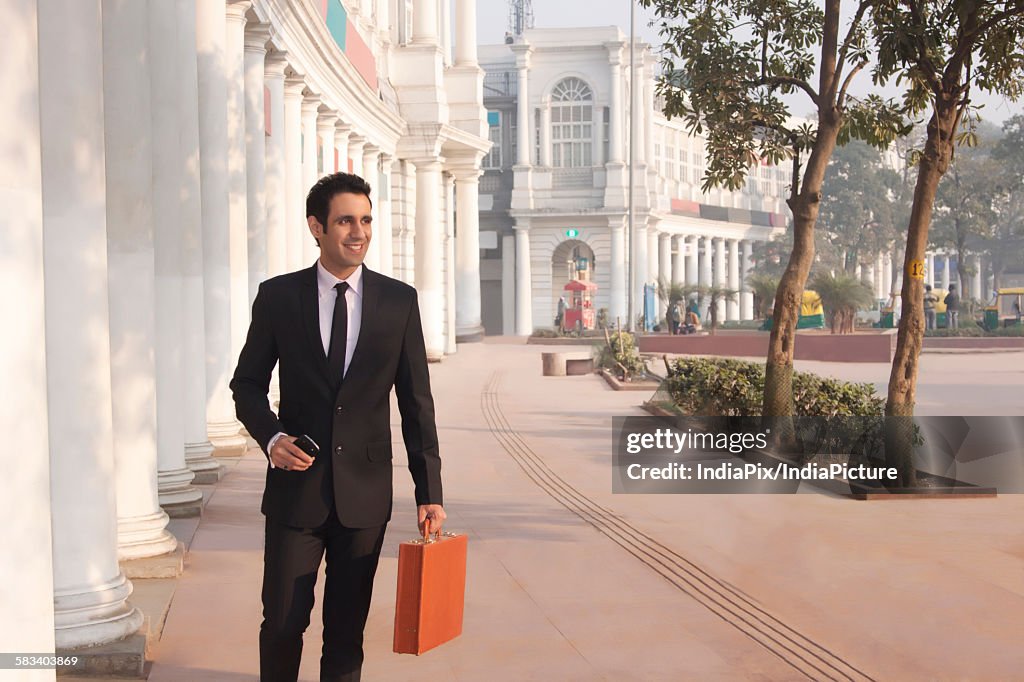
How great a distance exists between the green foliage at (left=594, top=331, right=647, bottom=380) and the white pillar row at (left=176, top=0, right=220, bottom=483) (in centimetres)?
1674

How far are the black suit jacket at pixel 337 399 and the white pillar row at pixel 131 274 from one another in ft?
12.4

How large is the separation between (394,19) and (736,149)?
74.1 feet

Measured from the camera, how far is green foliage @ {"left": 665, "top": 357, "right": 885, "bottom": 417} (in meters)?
15.7

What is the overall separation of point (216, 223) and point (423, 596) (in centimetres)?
1016

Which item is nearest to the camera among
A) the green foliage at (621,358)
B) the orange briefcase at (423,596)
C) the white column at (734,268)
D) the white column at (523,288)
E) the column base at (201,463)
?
the orange briefcase at (423,596)

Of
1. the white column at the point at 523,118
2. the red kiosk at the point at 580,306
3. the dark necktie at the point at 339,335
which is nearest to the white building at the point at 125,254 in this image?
the dark necktie at the point at 339,335

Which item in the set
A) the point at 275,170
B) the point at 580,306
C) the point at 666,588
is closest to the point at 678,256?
the point at 580,306

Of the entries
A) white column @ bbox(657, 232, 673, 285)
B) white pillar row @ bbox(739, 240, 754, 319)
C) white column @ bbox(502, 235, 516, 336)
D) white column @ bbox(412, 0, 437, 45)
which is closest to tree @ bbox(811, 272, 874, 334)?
white column @ bbox(412, 0, 437, 45)

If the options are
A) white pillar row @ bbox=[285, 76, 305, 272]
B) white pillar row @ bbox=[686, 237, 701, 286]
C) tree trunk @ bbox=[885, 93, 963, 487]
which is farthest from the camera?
white pillar row @ bbox=[686, 237, 701, 286]

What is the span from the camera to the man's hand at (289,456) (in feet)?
14.6

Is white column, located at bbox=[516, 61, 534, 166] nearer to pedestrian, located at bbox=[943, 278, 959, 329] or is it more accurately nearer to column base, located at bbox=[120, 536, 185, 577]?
pedestrian, located at bbox=[943, 278, 959, 329]

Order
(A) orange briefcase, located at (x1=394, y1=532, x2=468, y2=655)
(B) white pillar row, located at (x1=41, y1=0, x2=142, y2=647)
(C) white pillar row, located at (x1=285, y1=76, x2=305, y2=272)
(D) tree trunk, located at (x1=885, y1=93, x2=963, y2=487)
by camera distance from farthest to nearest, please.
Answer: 1. (C) white pillar row, located at (x1=285, y1=76, x2=305, y2=272)
2. (D) tree trunk, located at (x1=885, y1=93, x2=963, y2=487)
3. (B) white pillar row, located at (x1=41, y1=0, x2=142, y2=647)
4. (A) orange briefcase, located at (x1=394, y1=532, x2=468, y2=655)

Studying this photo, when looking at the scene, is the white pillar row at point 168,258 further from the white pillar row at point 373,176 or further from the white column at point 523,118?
the white column at point 523,118

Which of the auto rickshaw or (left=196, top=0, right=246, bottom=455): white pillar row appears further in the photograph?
the auto rickshaw
